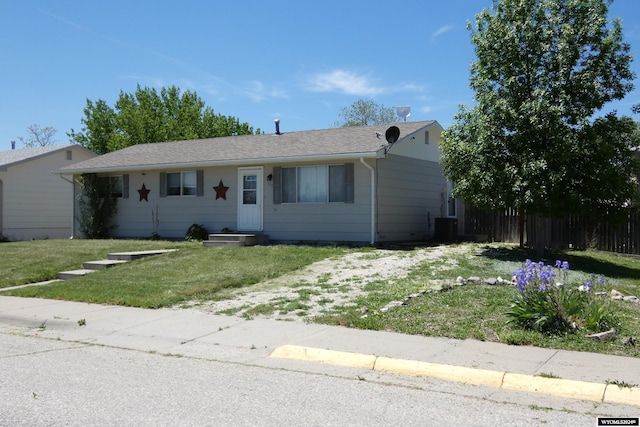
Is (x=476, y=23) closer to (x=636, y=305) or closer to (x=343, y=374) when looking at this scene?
(x=636, y=305)

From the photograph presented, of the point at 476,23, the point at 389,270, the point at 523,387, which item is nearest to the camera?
the point at 523,387

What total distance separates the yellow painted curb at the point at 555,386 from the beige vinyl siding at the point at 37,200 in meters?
26.2

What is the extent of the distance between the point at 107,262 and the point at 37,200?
15.0m

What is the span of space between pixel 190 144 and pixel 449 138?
41.1 feet

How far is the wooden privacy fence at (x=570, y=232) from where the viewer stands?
716 inches

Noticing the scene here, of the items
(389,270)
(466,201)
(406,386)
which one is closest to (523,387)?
(406,386)

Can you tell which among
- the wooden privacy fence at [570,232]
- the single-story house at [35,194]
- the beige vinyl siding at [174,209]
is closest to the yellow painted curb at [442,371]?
the wooden privacy fence at [570,232]

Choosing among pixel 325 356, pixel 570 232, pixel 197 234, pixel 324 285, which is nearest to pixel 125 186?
pixel 197 234

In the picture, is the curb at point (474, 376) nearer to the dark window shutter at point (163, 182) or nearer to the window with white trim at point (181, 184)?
the window with white trim at point (181, 184)

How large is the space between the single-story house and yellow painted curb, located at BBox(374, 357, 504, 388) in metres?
23.7

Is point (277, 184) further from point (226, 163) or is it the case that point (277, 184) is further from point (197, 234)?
point (197, 234)

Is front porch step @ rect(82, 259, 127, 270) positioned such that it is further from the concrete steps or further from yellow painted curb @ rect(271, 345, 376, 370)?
yellow painted curb @ rect(271, 345, 376, 370)

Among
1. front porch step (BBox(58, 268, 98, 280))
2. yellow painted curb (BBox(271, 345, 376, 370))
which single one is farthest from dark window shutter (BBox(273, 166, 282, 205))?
yellow painted curb (BBox(271, 345, 376, 370))

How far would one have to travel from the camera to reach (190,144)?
2516 centimetres
